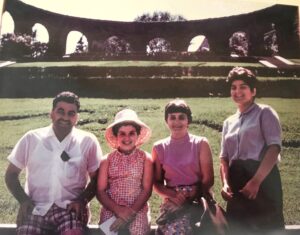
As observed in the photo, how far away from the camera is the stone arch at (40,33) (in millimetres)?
1968

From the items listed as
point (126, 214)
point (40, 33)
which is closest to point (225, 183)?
point (126, 214)

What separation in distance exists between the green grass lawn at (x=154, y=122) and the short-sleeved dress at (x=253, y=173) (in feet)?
1.11

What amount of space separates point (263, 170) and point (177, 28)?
0.99m

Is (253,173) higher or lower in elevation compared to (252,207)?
higher

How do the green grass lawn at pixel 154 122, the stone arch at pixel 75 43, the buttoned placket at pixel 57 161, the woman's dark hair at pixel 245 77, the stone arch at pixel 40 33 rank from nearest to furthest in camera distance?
the buttoned placket at pixel 57 161 → the woman's dark hair at pixel 245 77 → the green grass lawn at pixel 154 122 → the stone arch at pixel 40 33 → the stone arch at pixel 75 43

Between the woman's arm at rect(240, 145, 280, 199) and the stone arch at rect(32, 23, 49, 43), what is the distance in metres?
1.35

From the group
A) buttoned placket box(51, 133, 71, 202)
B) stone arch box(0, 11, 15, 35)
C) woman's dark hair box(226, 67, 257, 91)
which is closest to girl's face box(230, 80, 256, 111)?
woman's dark hair box(226, 67, 257, 91)

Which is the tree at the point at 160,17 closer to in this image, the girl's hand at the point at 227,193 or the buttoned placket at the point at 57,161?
the buttoned placket at the point at 57,161

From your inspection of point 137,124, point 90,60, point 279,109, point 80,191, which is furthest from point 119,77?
point 279,109

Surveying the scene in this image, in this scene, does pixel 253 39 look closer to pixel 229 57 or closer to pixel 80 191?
pixel 229 57

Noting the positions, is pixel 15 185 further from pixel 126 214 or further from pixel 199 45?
pixel 199 45

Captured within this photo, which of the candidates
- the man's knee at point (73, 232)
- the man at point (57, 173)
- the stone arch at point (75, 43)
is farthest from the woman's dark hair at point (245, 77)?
the man's knee at point (73, 232)

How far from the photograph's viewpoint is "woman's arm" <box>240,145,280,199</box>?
1.61 m

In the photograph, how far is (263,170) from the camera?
5.30 feet
